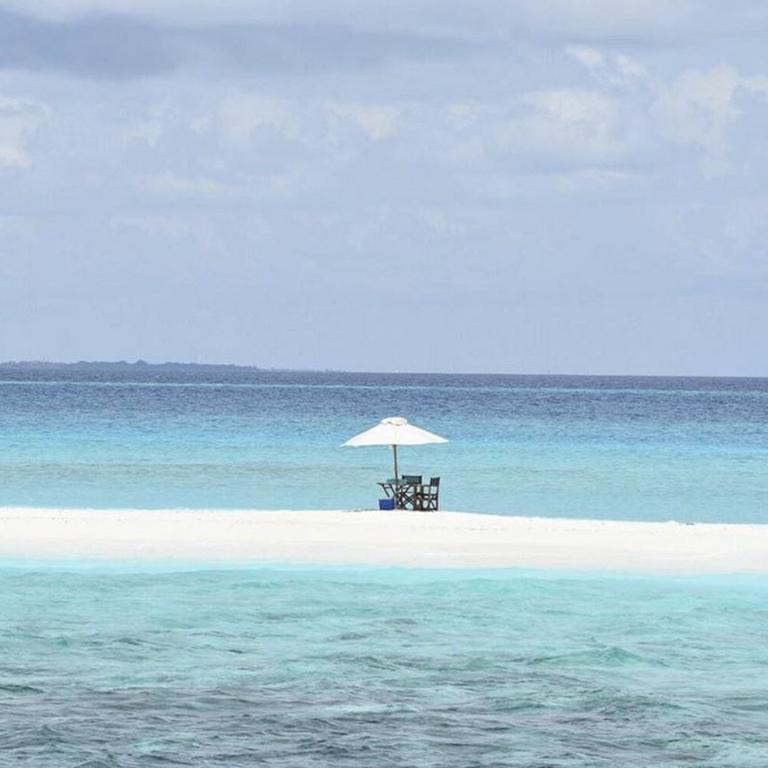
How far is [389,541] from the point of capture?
22.5 m

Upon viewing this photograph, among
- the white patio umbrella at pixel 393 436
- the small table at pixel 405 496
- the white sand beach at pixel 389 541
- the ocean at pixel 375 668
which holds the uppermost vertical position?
the white patio umbrella at pixel 393 436

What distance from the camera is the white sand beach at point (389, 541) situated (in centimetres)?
2091

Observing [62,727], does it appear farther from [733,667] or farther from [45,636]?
[733,667]

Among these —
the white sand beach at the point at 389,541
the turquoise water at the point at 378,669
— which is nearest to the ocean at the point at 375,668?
the turquoise water at the point at 378,669

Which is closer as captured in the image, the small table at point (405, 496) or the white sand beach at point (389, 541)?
the white sand beach at point (389, 541)

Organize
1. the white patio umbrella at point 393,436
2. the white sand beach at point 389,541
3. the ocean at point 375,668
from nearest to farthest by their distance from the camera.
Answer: the ocean at point 375,668, the white sand beach at point 389,541, the white patio umbrella at point 393,436

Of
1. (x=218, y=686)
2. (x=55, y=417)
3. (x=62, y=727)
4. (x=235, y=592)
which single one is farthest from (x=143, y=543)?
(x=55, y=417)

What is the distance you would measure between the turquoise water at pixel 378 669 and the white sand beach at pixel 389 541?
115 centimetres

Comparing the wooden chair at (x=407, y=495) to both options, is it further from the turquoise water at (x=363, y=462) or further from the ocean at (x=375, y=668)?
the ocean at (x=375, y=668)

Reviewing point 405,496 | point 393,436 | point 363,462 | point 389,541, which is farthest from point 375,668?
point 363,462

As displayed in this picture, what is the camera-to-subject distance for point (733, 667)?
1420 centimetres

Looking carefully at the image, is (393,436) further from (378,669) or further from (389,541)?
(378,669)

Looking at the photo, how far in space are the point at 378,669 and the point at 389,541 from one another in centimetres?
872

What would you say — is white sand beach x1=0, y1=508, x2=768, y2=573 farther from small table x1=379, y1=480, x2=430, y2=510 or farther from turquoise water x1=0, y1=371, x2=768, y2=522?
turquoise water x1=0, y1=371, x2=768, y2=522
